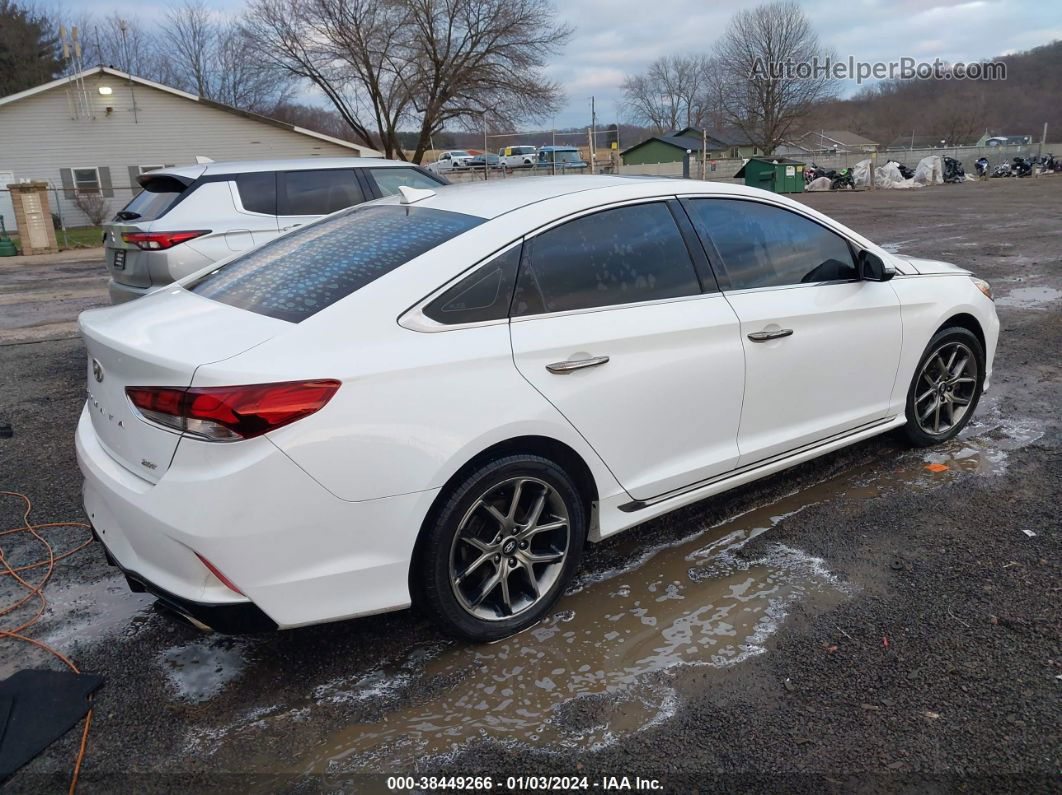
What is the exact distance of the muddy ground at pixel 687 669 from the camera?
2.40 m

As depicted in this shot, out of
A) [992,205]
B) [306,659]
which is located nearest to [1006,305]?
[306,659]

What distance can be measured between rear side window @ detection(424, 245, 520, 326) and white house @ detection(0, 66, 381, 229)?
30.3m

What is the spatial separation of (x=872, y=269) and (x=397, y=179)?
17.6ft

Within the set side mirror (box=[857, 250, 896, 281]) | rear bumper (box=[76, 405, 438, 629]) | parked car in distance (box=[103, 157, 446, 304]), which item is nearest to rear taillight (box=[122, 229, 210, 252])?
parked car in distance (box=[103, 157, 446, 304])

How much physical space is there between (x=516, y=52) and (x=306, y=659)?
33993 millimetres

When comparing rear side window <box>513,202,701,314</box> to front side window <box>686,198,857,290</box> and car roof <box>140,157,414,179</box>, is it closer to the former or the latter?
front side window <box>686,198,857,290</box>

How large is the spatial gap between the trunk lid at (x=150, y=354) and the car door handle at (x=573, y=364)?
949 mm

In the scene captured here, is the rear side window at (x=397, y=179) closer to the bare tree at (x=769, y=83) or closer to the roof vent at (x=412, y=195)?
the roof vent at (x=412, y=195)

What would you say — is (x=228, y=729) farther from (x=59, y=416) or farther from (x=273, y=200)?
(x=273, y=200)

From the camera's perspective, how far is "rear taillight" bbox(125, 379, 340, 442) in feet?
7.77

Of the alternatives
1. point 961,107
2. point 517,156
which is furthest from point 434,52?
point 961,107

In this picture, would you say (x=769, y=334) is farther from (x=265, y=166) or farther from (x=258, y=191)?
(x=265, y=166)

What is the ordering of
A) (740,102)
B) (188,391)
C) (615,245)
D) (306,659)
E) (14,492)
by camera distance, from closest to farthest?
(188,391), (306,659), (615,245), (14,492), (740,102)

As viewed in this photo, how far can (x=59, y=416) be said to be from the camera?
589 cm
